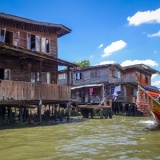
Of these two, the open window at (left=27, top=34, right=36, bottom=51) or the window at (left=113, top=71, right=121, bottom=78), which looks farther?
the window at (left=113, top=71, right=121, bottom=78)

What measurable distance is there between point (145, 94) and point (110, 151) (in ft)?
23.6

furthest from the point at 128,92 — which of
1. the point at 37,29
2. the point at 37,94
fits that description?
the point at 37,94

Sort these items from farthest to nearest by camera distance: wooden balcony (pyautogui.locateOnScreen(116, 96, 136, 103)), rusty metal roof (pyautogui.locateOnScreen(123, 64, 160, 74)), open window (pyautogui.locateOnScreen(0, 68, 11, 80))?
rusty metal roof (pyautogui.locateOnScreen(123, 64, 160, 74))
wooden balcony (pyautogui.locateOnScreen(116, 96, 136, 103))
open window (pyautogui.locateOnScreen(0, 68, 11, 80))

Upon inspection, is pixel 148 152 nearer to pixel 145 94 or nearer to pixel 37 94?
pixel 145 94

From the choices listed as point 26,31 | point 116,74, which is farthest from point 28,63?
point 116,74

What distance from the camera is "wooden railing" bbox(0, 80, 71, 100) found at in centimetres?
1570

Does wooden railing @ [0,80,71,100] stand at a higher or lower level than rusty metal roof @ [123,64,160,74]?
lower

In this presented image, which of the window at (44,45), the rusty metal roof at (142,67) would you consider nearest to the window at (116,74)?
the rusty metal roof at (142,67)

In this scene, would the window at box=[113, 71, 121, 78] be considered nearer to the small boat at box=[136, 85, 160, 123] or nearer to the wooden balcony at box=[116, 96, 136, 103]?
the wooden balcony at box=[116, 96, 136, 103]

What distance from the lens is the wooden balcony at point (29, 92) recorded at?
15727mm

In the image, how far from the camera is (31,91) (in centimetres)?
1748

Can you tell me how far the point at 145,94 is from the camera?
14398mm

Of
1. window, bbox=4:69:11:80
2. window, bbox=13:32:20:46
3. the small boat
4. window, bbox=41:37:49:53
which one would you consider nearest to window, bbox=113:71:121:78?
window, bbox=41:37:49:53

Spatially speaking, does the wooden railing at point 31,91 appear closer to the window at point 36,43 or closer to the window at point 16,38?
the window at point 36,43
